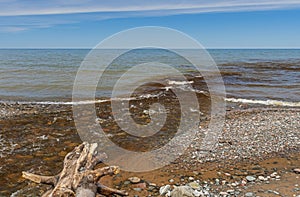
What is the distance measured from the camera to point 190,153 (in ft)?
23.6

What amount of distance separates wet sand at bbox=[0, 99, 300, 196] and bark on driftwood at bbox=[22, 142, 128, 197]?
0.92 metres

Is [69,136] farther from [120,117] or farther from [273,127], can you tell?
[273,127]

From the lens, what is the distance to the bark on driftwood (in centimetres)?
415

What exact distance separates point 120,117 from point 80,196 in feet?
23.7

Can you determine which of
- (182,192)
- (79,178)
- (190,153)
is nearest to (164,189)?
(182,192)

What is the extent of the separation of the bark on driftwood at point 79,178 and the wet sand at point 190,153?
0.92 m

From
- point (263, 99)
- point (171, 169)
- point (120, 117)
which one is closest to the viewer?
point (171, 169)

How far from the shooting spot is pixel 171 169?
633 cm

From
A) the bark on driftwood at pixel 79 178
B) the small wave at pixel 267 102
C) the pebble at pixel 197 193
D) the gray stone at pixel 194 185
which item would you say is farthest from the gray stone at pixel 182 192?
the small wave at pixel 267 102

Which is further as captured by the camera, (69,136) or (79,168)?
(69,136)

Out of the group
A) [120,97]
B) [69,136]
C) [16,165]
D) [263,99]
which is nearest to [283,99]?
[263,99]

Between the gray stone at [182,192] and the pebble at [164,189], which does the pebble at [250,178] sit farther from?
the pebble at [164,189]

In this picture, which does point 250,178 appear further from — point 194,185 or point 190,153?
point 190,153

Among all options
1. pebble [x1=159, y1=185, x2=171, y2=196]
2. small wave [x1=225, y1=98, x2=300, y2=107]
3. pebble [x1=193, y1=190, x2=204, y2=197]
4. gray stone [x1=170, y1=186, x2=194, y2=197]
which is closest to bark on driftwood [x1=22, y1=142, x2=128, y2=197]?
pebble [x1=159, y1=185, x2=171, y2=196]
